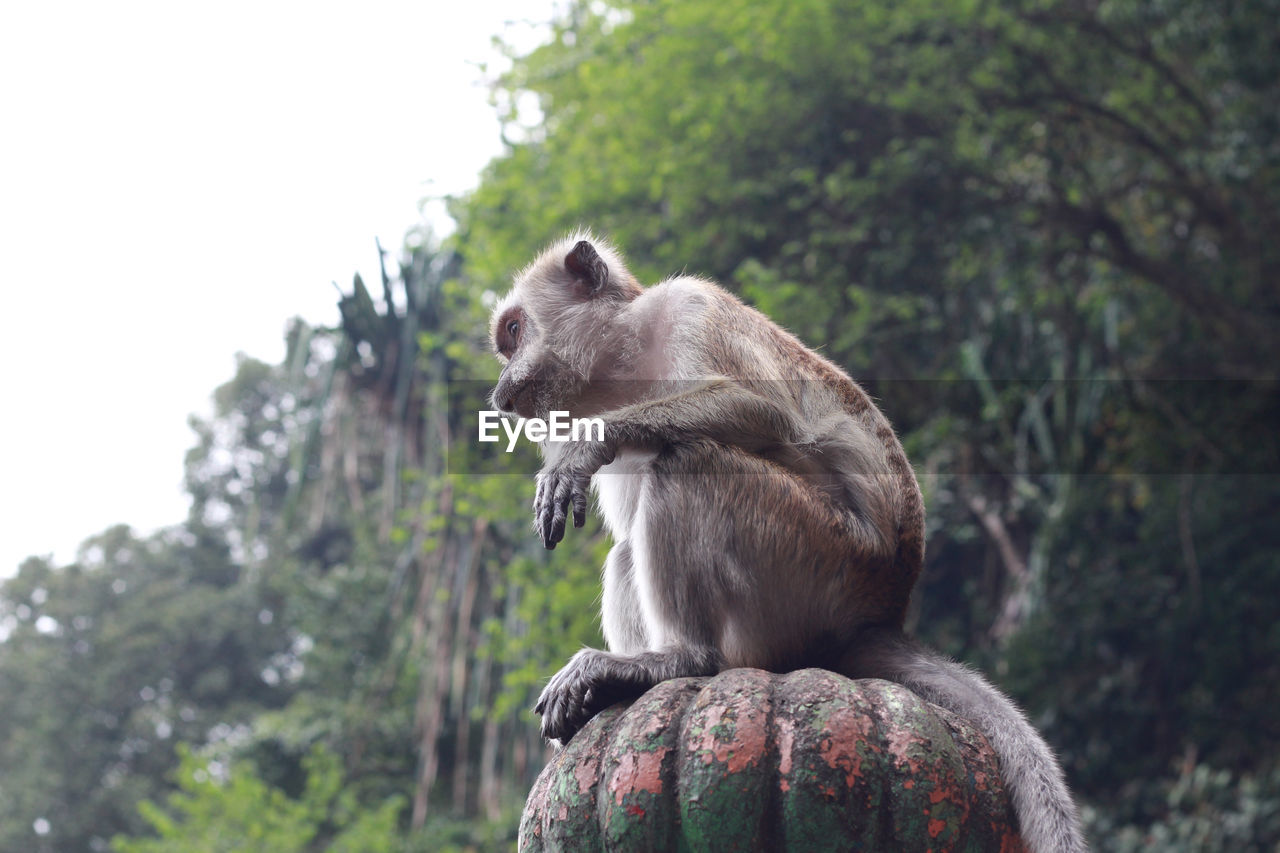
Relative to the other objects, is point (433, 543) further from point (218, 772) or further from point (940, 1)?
point (218, 772)

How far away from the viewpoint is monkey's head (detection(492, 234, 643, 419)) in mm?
2980

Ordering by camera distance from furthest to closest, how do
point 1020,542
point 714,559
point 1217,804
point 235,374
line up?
point 235,374 → point 1020,542 → point 1217,804 → point 714,559

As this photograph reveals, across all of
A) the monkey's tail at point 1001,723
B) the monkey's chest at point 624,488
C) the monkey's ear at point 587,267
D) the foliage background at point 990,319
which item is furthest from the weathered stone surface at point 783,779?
the foliage background at point 990,319

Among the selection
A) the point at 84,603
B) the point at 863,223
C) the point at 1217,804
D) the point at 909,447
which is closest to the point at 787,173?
the point at 863,223

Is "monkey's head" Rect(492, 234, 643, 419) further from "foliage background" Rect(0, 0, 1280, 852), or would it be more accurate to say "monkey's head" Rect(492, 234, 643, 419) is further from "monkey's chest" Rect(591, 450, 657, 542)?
"foliage background" Rect(0, 0, 1280, 852)

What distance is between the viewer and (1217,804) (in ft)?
23.0

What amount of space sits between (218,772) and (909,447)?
13469 millimetres

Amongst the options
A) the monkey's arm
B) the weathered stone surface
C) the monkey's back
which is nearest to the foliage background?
the monkey's back

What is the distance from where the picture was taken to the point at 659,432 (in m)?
2.49

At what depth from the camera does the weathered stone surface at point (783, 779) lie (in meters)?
1.92

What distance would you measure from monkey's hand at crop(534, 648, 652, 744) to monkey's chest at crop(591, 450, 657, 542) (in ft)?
1.22

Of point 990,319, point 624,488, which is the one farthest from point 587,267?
point 990,319

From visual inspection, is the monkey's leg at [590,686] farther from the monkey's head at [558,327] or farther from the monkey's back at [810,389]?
the monkey's head at [558,327]

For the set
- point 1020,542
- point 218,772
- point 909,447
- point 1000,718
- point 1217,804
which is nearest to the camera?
point 1000,718
